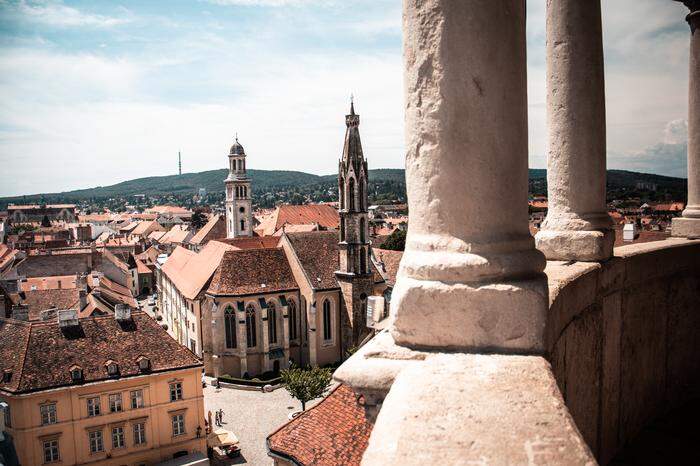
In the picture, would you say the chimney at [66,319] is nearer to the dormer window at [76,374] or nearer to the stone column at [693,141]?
the dormer window at [76,374]

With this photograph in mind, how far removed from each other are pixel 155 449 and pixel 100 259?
128ft

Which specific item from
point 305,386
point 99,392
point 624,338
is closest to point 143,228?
point 305,386

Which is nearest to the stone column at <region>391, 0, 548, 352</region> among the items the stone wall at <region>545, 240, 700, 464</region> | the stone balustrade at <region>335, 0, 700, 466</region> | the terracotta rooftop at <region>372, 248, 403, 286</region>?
the stone balustrade at <region>335, 0, 700, 466</region>

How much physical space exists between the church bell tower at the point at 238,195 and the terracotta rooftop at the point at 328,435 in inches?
2080

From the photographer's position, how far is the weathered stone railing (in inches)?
84.8

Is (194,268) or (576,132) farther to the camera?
(194,268)

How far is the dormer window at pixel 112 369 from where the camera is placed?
75.2 ft

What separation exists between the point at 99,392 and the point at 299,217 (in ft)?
190

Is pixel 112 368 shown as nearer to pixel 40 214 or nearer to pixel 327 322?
pixel 327 322

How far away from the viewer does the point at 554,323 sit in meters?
3.47

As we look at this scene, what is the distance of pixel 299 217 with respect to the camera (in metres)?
79.8

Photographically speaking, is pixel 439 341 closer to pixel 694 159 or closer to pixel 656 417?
pixel 656 417

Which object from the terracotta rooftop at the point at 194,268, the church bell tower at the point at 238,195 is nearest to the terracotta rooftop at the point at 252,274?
the terracotta rooftop at the point at 194,268

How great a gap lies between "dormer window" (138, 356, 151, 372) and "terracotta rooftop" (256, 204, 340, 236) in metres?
51.7
